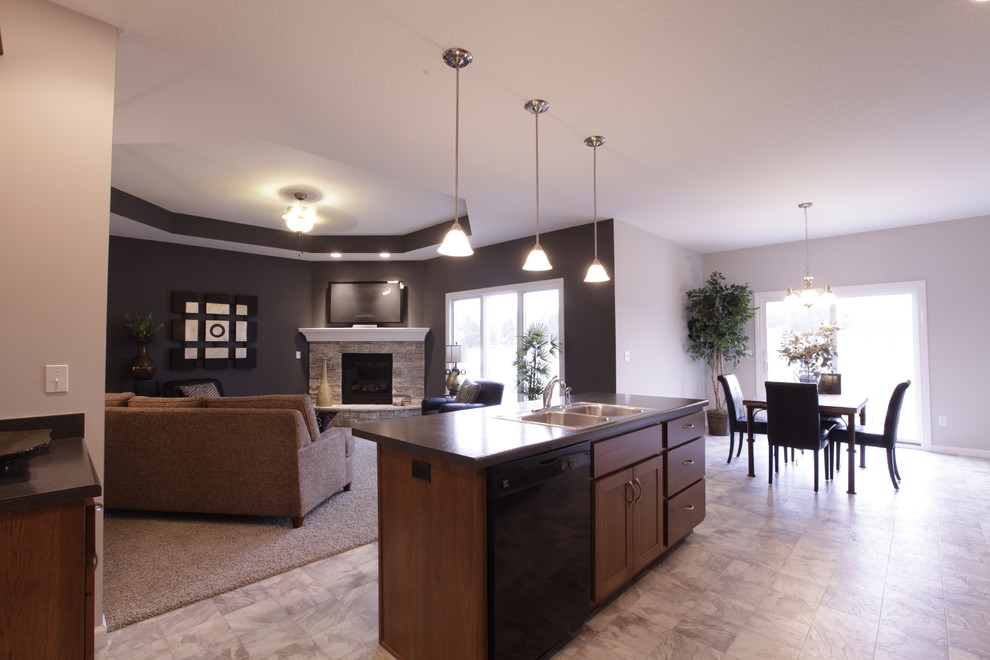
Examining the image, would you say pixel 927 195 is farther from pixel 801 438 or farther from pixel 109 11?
pixel 109 11

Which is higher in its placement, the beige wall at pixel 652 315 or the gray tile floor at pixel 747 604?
the beige wall at pixel 652 315

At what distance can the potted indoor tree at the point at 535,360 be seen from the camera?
5426mm

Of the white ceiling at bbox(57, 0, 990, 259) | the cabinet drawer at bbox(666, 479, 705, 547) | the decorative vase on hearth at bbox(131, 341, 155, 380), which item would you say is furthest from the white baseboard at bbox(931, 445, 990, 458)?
the decorative vase on hearth at bbox(131, 341, 155, 380)

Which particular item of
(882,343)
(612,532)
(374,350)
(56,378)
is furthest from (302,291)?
(882,343)

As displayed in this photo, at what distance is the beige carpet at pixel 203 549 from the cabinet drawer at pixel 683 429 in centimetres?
195

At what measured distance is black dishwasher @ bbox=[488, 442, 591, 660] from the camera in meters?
1.62

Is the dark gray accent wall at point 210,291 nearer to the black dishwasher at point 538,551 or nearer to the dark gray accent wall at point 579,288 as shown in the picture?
the dark gray accent wall at point 579,288

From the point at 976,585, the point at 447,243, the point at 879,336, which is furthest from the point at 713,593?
the point at 879,336

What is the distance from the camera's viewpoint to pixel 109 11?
192 cm

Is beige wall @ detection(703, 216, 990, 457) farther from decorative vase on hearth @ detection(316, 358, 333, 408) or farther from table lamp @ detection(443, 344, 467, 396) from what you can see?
decorative vase on hearth @ detection(316, 358, 333, 408)

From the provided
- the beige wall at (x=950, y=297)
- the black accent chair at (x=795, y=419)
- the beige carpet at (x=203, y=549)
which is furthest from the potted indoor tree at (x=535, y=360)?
the beige wall at (x=950, y=297)

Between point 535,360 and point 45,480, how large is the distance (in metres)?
4.56

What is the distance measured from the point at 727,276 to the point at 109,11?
6.92 metres

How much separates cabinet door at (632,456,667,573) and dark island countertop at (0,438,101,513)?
212cm
